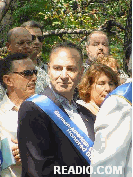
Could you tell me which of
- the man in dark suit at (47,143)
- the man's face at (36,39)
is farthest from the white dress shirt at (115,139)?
the man's face at (36,39)

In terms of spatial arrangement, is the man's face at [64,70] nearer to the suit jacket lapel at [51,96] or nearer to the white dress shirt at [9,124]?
the suit jacket lapel at [51,96]

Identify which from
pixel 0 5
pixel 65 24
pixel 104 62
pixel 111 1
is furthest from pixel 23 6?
pixel 104 62

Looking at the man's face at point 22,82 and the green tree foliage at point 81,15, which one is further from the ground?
the green tree foliage at point 81,15

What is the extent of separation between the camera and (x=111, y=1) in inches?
411

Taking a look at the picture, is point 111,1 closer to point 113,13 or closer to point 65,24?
point 113,13

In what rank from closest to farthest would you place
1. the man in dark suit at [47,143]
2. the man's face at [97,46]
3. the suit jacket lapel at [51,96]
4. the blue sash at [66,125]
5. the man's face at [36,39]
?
the man in dark suit at [47,143], the blue sash at [66,125], the suit jacket lapel at [51,96], the man's face at [36,39], the man's face at [97,46]

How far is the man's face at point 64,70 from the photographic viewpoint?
2.92 meters

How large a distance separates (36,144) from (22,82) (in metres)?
1.10

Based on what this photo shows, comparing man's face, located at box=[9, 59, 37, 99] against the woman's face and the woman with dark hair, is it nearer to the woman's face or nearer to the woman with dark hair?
the woman with dark hair

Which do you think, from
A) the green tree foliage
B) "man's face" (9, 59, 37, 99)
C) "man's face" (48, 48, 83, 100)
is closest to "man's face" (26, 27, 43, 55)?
"man's face" (9, 59, 37, 99)

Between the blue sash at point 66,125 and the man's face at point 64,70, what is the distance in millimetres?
117

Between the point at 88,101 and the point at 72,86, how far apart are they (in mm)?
799

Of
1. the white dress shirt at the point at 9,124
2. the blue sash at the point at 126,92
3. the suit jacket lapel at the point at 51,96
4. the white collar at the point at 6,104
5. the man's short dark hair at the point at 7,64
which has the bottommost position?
the white dress shirt at the point at 9,124

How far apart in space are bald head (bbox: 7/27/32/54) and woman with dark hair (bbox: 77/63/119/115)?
836mm
